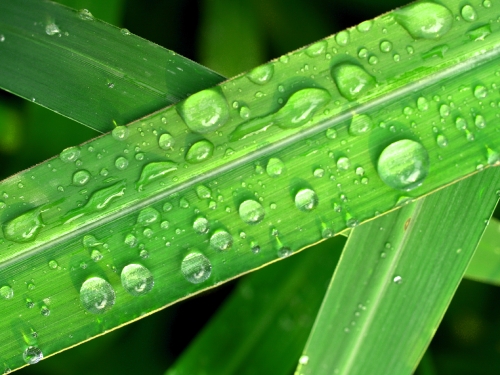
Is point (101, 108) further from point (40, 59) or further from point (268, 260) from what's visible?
point (268, 260)

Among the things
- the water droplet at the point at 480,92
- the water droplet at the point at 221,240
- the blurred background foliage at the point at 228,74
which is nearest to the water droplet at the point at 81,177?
the water droplet at the point at 221,240

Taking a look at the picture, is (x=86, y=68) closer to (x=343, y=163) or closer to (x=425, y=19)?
(x=343, y=163)

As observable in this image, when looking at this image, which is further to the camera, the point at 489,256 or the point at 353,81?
the point at 489,256

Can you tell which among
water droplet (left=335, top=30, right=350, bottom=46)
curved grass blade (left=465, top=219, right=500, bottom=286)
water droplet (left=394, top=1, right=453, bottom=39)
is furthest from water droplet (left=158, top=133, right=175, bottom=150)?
curved grass blade (left=465, top=219, right=500, bottom=286)

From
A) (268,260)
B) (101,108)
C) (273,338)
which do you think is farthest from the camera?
(273,338)

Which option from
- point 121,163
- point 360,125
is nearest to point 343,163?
point 360,125

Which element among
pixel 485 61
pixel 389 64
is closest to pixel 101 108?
pixel 389 64
